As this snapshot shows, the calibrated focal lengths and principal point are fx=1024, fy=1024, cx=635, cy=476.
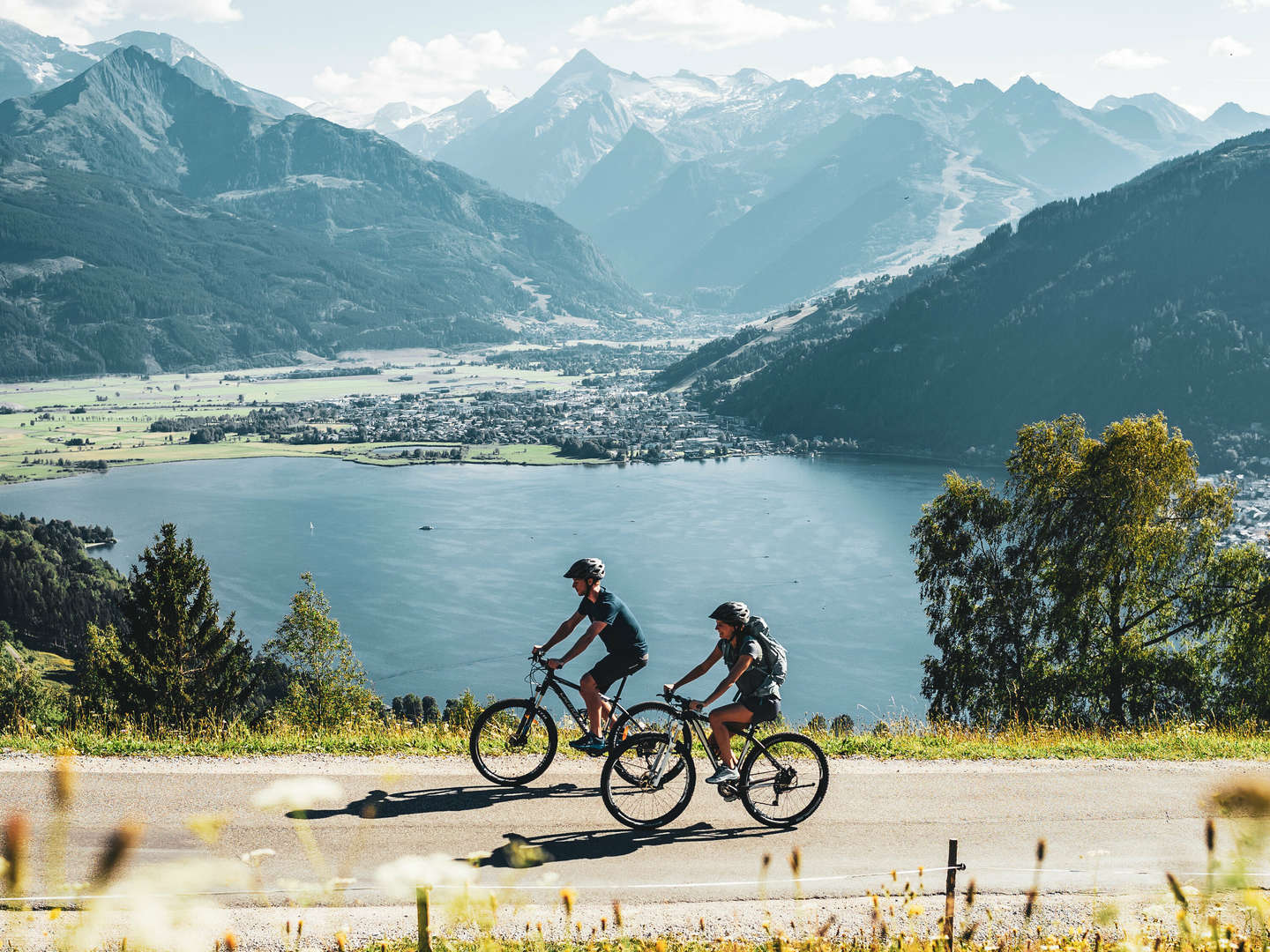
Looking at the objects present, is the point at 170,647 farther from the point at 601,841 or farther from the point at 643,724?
the point at 601,841

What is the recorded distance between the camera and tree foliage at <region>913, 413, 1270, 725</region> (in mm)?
29891

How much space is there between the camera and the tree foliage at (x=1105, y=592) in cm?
2989

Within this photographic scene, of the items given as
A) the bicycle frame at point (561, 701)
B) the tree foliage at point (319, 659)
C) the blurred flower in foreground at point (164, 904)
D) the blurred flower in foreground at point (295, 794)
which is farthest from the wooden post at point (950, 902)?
the tree foliage at point (319, 659)

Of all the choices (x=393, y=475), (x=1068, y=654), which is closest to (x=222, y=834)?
(x=1068, y=654)

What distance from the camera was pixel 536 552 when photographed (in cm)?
11912

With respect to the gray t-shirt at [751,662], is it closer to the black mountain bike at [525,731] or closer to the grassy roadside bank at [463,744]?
the black mountain bike at [525,731]

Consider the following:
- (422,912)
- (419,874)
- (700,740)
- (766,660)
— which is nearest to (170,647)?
(700,740)

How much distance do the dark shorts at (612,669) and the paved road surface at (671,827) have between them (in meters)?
1.51

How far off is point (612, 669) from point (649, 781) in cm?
148

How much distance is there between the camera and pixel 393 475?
177625 millimetres

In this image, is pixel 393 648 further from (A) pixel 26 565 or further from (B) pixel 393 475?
(B) pixel 393 475

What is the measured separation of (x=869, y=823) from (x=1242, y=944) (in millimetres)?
5882

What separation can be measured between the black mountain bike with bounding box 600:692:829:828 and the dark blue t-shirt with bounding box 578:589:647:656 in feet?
3.45

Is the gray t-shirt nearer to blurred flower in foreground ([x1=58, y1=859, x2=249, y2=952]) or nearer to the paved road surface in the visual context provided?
the paved road surface
